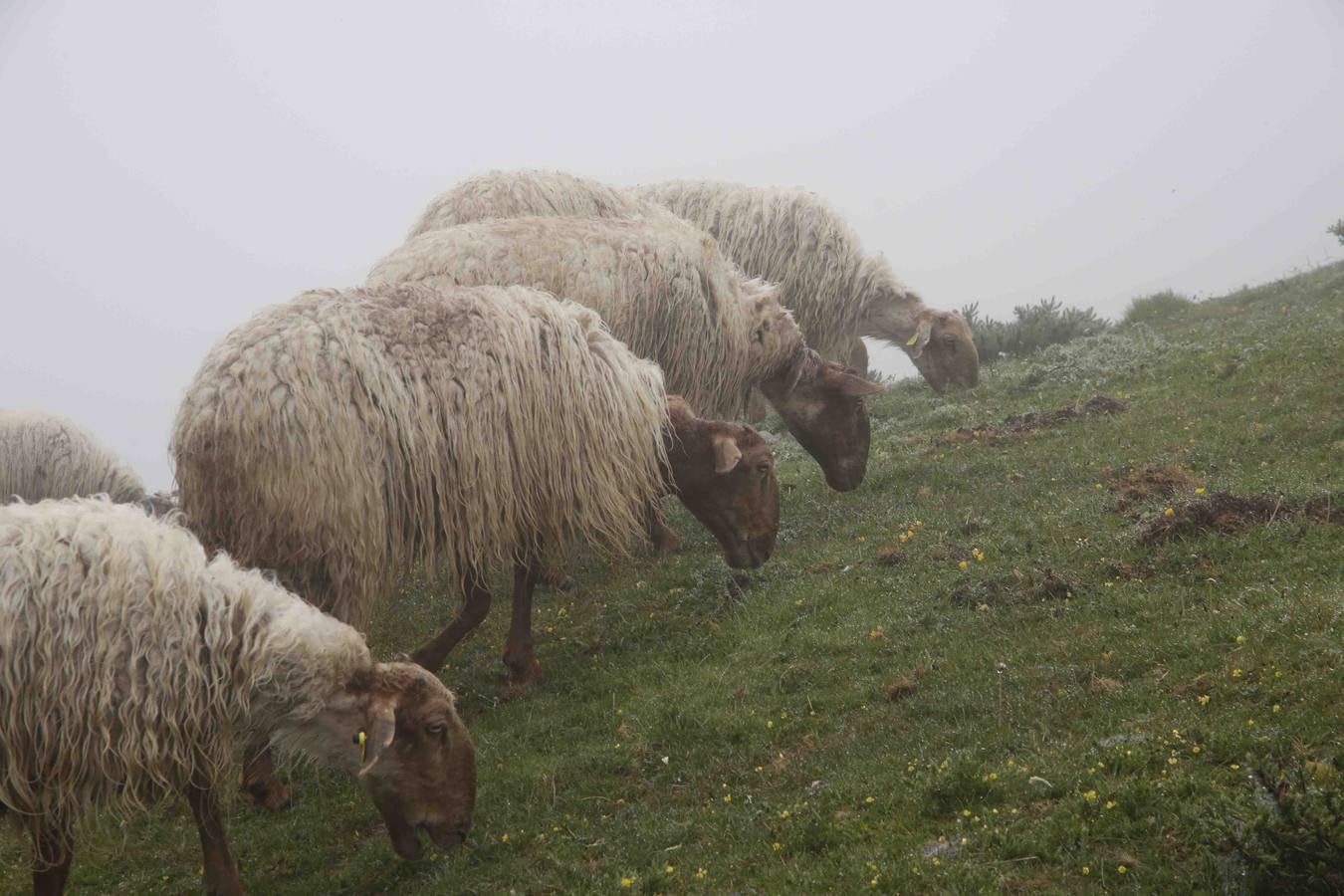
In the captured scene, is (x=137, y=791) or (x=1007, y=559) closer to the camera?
(x=137, y=791)

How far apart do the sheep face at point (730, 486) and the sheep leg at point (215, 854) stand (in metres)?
4.89

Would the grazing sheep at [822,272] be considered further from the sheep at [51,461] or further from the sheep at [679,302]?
the sheep at [51,461]

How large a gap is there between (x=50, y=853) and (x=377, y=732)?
1.65m

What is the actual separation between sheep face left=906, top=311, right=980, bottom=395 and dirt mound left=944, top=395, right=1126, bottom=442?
299 cm

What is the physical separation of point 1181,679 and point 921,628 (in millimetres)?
2070

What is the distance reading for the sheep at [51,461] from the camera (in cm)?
1483

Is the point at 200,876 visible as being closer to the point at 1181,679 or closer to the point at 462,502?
the point at 462,502

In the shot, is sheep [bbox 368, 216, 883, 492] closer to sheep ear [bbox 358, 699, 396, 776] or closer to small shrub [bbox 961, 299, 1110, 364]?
sheep ear [bbox 358, 699, 396, 776]

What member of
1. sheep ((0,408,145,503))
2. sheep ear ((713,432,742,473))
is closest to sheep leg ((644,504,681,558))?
sheep ear ((713,432,742,473))

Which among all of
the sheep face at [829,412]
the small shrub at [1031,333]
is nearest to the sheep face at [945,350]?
the small shrub at [1031,333]

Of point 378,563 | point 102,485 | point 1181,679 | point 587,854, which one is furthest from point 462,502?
point 102,485

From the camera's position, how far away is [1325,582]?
7.24 meters

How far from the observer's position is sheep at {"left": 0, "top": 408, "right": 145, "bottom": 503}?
14.8 m

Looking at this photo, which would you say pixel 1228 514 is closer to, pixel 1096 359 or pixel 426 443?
pixel 426 443
